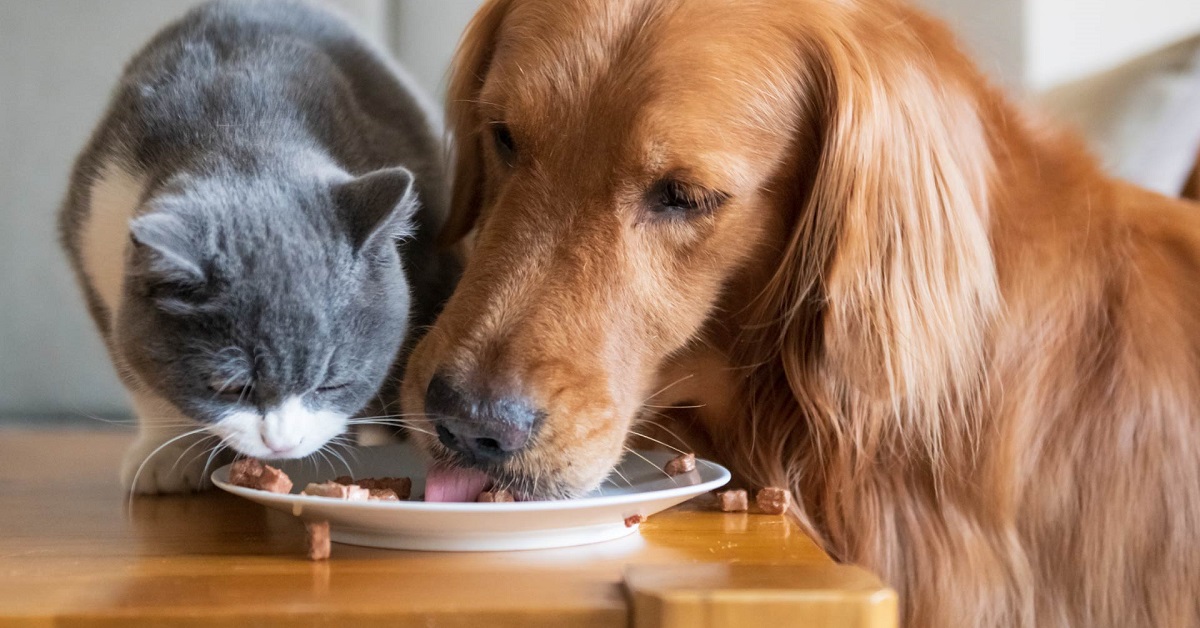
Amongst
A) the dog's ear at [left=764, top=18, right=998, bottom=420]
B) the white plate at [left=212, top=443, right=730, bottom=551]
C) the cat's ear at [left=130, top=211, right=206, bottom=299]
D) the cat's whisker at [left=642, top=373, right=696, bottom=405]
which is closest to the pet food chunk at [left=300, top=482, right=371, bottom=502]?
the white plate at [left=212, top=443, right=730, bottom=551]

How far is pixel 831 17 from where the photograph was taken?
1.27m

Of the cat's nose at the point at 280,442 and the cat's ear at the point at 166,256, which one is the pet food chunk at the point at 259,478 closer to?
the cat's nose at the point at 280,442

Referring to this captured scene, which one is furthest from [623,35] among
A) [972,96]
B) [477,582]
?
[477,582]

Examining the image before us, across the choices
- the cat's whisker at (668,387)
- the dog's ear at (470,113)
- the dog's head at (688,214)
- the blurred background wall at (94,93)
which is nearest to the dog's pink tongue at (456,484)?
the dog's head at (688,214)

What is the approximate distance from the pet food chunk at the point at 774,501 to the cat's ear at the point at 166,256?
2.25 feet

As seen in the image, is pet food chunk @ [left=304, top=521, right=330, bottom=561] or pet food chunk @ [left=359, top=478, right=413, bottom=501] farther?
pet food chunk @ [left=359, top=478, right=413, bottom=501]

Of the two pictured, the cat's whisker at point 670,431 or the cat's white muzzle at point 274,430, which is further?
the cat's whisker at point 670,431

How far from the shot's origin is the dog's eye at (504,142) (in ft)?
4.17

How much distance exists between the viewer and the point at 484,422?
1.05 meters

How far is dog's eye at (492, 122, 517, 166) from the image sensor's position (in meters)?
1.27

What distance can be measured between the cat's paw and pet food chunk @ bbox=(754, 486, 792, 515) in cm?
69

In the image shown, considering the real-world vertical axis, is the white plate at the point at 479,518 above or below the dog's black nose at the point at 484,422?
below

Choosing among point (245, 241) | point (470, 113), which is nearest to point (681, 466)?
point (245, 241)

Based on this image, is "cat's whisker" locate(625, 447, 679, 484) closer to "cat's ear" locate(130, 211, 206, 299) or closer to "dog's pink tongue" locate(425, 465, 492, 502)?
"dog's pink tongue" locate(425, 465, 492, 502)
